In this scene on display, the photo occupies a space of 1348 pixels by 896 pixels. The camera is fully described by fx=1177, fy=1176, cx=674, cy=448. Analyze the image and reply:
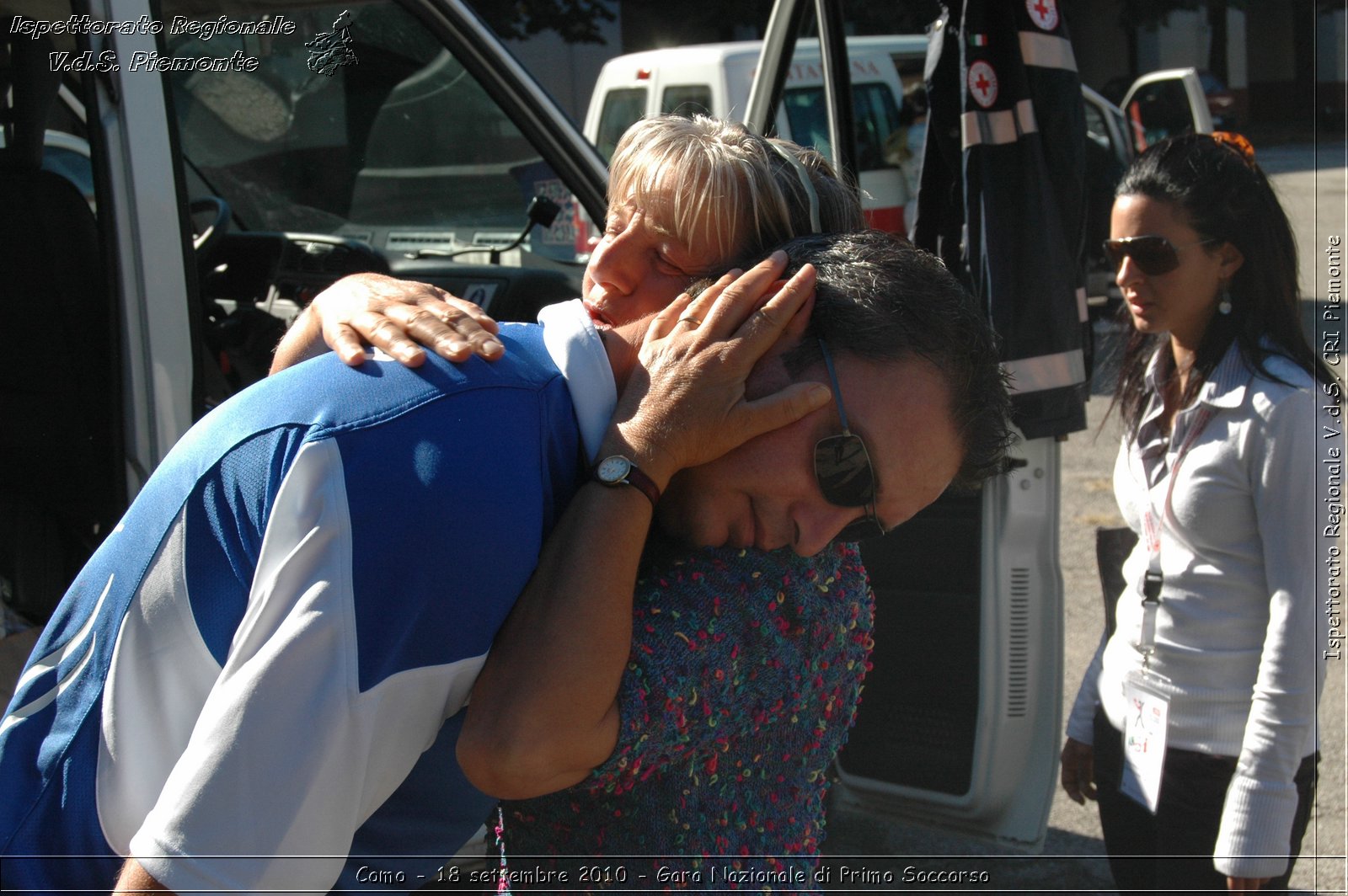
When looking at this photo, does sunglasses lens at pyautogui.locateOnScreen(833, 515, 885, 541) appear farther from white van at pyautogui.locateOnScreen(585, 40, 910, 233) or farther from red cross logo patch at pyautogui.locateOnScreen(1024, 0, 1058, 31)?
white van at pyautogui.locateOnScreen(585, 40, 910, 233)

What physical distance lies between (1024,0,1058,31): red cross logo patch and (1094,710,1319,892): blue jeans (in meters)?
1.66

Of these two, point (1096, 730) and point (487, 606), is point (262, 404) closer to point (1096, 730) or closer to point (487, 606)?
point (487, 606)

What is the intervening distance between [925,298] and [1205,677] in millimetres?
1467

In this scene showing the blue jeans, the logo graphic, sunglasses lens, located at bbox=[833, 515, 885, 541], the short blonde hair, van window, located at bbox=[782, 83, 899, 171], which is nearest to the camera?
sunglasses lens, located at bbox=[833, 515, 885, 541]

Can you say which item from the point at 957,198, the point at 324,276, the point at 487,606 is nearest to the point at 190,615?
the point at 487,606

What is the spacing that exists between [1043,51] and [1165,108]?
1133 cm

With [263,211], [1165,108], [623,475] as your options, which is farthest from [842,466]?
[1165,108]

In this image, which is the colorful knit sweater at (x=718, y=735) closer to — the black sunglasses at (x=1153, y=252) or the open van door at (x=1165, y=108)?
the black sunglasses at (x=1153, y=252)

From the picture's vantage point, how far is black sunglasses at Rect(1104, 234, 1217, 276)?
251cm

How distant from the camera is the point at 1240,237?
2.48 meters

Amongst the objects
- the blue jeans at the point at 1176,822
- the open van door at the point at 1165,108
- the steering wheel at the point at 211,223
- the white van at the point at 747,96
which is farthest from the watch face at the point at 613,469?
the white van at the point at 747,96

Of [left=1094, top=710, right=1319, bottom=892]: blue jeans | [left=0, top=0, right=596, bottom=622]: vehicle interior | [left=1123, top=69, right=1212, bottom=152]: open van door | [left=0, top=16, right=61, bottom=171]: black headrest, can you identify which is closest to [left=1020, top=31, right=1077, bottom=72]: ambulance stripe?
[left=0, top=0, right=596, bottom=622]: vehicle interior

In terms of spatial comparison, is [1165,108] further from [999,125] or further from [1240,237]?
[1240,237]

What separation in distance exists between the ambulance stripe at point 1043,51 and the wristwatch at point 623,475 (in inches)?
80.8
